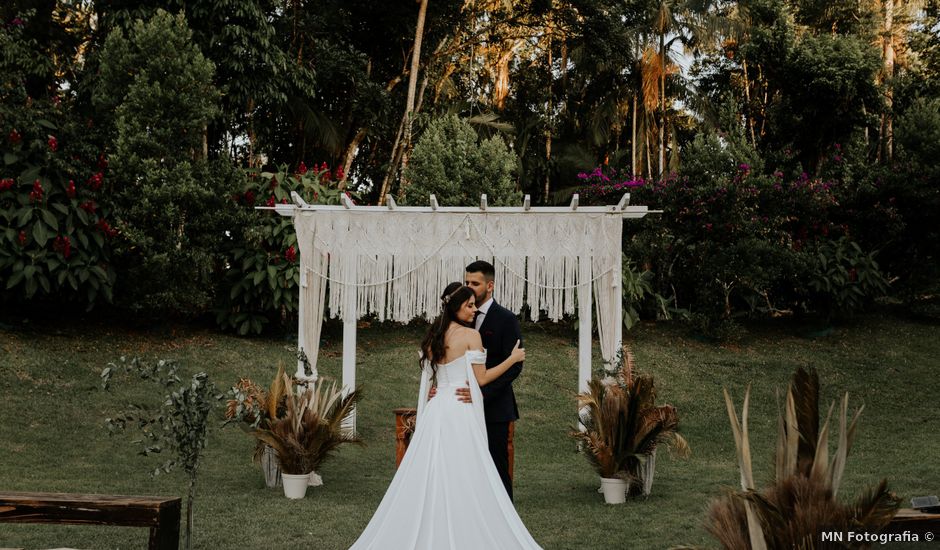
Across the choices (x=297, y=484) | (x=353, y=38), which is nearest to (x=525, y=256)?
(x=297, y=484)

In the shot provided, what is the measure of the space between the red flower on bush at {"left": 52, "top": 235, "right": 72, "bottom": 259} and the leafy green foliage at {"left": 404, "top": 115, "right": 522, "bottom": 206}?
5235 millimetres

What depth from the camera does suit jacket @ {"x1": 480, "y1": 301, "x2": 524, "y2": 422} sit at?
208 inches

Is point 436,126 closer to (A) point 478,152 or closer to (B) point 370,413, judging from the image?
(A) point 478,152

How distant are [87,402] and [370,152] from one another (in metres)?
9.67

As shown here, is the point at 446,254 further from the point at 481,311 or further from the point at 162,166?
the point at 162,166

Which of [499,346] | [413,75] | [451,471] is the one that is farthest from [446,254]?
[413,75]

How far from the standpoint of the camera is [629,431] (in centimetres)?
691

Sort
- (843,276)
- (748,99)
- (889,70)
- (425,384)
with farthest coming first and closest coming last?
(748,99), (889,70), (843,276), (425,384)

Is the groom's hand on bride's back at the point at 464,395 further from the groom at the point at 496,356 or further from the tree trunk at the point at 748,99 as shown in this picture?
the tree trunk at the point at 748,99

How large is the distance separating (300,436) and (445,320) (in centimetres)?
255

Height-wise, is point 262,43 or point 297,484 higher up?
point 262,43

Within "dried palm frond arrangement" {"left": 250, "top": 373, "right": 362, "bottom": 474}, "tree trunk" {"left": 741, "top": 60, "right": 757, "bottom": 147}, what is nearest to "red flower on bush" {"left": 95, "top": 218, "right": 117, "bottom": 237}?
"dried palm frond arrangement" {"left": 250, "top": 373, "right": 362, "bottom": 474}

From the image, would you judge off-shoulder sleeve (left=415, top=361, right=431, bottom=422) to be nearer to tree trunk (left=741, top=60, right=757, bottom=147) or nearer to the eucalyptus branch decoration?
the eucalyptus branch decoration

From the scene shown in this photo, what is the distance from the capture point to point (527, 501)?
702cm
